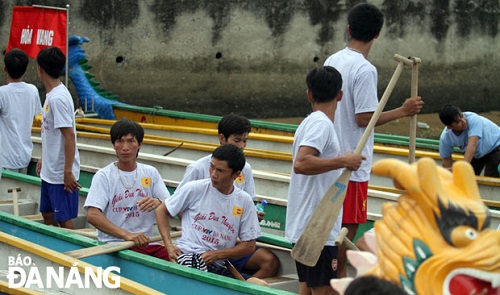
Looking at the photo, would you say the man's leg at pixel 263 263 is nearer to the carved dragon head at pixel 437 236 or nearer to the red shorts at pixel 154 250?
the red shorts at pixel 154 250

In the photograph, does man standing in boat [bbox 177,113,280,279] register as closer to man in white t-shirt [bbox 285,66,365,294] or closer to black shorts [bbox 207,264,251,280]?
black shorts [bbox 207,264,251,280]

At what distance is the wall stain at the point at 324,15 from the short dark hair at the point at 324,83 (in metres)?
15.1

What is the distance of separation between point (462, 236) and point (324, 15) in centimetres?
1712

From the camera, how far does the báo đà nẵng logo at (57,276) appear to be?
5.66m

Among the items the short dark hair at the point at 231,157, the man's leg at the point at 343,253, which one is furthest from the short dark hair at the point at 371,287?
Answer: the short dark hair at the point at 231,157

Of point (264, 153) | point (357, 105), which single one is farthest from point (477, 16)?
point (357, 105)

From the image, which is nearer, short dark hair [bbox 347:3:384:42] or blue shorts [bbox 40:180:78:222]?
short dark hair [bbox 347:3:384:42]

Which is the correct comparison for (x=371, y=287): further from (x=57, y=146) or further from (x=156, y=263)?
(x=57, y=146)

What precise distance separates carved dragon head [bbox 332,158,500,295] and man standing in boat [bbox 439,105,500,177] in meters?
5.63

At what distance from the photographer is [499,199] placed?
899cm

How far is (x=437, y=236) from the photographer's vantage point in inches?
133

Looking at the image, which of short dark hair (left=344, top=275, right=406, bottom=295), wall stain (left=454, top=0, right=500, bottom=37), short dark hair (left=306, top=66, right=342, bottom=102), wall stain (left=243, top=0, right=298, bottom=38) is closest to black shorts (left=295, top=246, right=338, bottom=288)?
short dark hair (left=306, top=66, right=342, bottom=102)

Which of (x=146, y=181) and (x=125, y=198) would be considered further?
(x=146, y=181)

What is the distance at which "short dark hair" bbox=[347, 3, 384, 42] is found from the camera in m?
5.54
